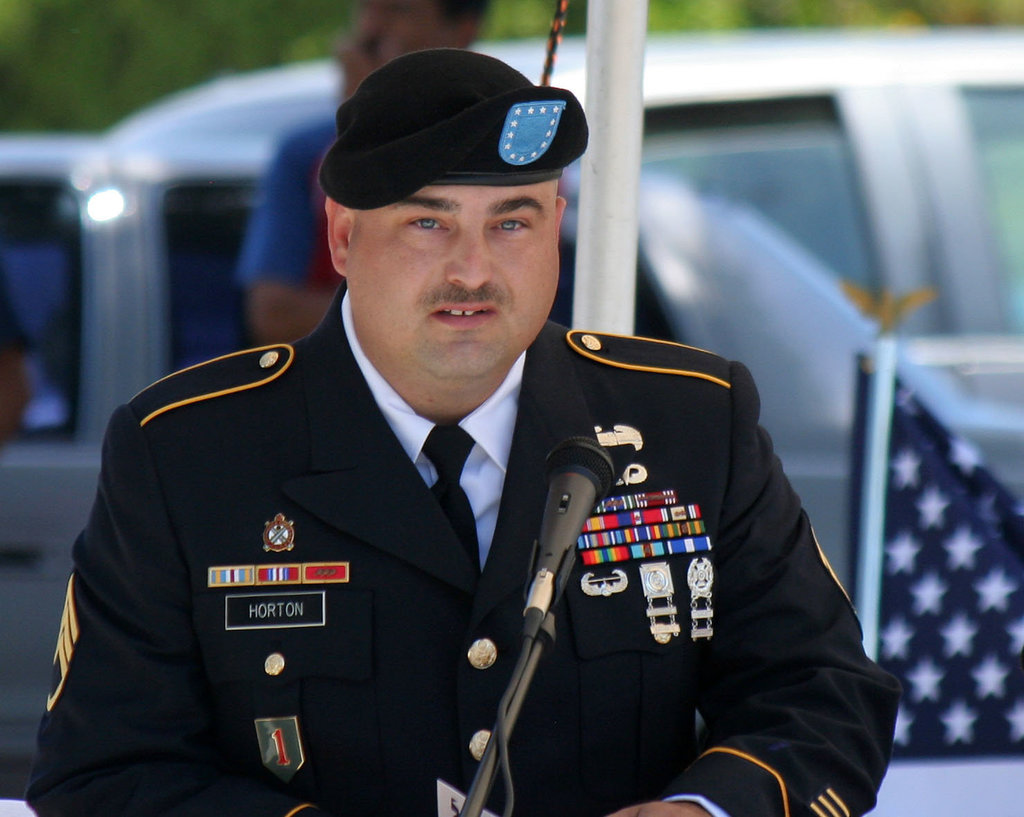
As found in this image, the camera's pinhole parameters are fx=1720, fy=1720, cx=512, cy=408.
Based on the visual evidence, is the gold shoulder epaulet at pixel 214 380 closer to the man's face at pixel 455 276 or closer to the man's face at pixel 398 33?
the man's face at pixel 455 276

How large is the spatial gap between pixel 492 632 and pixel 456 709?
0.10 metres

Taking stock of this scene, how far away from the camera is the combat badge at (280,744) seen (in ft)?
6.55

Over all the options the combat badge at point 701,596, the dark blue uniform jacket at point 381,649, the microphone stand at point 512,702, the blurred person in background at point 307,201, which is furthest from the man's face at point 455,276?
the blurred person in background at point 307,201

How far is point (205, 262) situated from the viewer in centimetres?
455

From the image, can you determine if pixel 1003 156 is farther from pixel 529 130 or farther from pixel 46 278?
pixel 529 130

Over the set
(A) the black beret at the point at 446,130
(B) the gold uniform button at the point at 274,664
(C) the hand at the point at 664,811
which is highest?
(A) the black beret at the point at 446,130

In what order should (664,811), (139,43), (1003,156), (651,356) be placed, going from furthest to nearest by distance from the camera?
(139,43)
(1003,156)
(651,356)
(664,811)

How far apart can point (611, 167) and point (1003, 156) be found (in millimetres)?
3590

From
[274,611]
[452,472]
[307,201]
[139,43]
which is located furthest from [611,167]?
[139,43]

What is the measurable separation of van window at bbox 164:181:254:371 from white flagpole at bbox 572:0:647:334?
6.52 feet

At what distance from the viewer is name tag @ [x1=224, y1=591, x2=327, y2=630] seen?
1.99 m

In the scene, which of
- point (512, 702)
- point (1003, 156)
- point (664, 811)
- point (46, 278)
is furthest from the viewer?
point (1003, 156)

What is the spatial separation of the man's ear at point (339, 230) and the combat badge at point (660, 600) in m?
0.52

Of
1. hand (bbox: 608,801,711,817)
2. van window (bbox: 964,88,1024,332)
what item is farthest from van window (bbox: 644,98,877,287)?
hand (bbox: 608,801,711,817)
